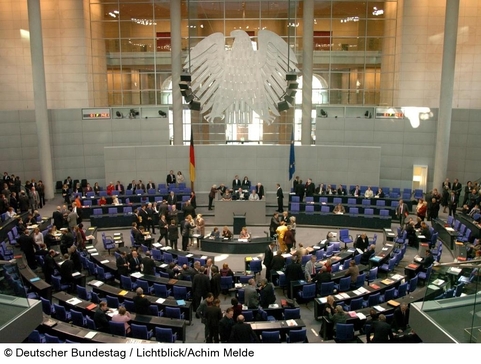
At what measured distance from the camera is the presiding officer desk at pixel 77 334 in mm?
9209

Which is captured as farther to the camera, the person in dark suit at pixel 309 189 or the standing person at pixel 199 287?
the person in dark suit at pixel 309 189

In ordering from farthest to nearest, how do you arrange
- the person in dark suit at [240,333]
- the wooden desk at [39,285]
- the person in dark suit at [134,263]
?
the person in dark suit at [134,263] → the wooden desk at [39,285] → the person in dark suit at [240,333]

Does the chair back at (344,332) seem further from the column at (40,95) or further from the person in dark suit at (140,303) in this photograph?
the column at (40,95)

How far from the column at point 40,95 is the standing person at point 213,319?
17018mm

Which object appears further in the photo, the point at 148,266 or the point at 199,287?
the point at 148,266

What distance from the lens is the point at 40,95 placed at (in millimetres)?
23453

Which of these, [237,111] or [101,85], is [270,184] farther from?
[101,85]

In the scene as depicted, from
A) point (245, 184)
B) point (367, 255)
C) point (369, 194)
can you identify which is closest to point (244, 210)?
point (245, 184)

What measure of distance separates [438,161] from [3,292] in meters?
20.9

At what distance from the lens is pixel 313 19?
24.8 meters

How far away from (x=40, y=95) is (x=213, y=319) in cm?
1787

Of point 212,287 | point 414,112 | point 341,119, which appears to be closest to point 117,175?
point 341,119

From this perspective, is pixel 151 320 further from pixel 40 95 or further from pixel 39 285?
pixel 40 95

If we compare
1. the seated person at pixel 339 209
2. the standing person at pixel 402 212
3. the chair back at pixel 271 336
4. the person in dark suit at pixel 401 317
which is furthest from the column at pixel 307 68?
the chair back at pixel 271 336
